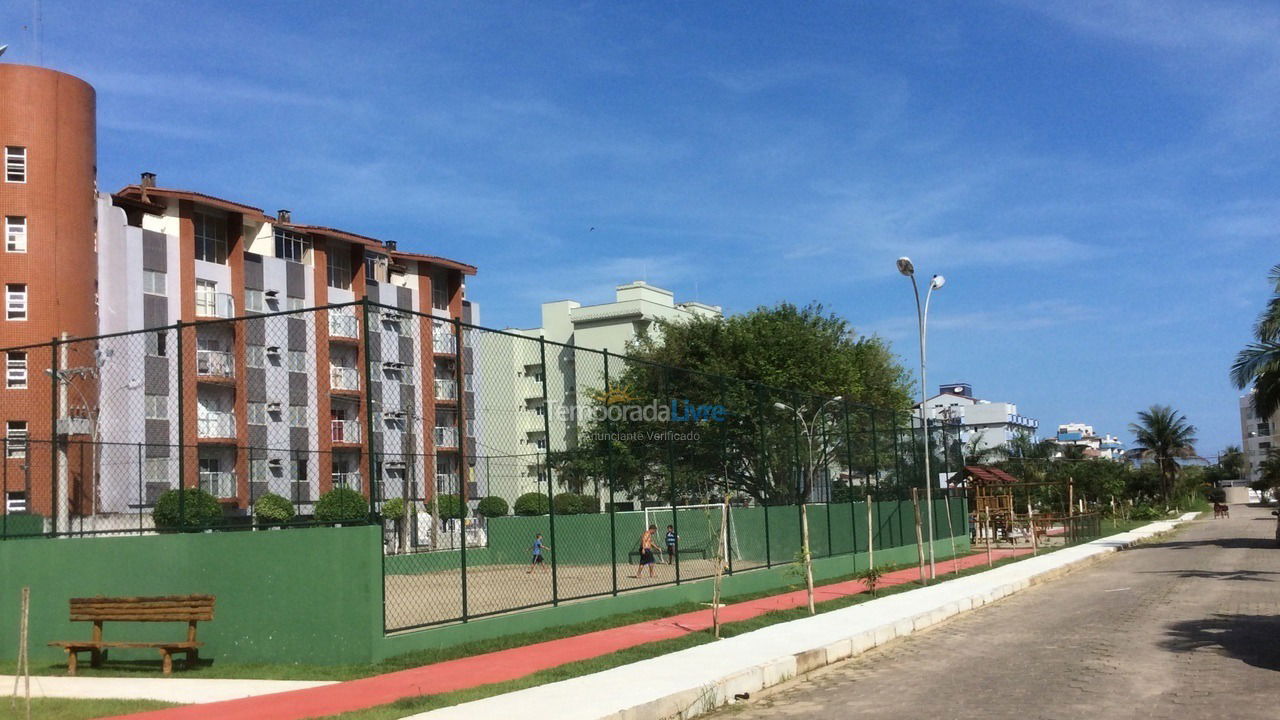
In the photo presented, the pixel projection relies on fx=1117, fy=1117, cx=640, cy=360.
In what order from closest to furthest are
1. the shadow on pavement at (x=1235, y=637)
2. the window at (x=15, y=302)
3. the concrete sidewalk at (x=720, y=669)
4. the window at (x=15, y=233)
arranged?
the concrete sidewalk at (x=720, y=669)
the shadow on pavement at (x=1235, y=637)
the window at (x=15, y=302)
the window at (x=15, y=233)

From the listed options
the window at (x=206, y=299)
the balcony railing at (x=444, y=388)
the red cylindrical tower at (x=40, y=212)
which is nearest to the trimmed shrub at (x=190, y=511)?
the red cylindrical tower at (x=40, y=212)

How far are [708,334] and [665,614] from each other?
37.6 m

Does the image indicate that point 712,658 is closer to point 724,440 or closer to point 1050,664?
point 1050,664

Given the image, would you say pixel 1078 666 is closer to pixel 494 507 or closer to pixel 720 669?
pixel 720 669

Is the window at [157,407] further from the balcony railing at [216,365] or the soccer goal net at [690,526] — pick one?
the soccer goal net at [690,526]

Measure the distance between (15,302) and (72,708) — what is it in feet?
131

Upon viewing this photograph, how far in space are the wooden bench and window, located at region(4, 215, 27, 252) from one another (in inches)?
1434

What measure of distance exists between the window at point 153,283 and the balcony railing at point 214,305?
1855 millimetres

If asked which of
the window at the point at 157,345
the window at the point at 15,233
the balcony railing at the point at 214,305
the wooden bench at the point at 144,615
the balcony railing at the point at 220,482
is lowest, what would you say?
the wooden bench at the point at 144,615

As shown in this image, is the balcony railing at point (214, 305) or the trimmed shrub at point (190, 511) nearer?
the trimmed shrub at point (190, 511)

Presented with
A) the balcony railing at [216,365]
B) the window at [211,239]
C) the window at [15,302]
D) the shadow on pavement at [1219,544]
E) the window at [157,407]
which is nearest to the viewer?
the shadow on pavement at [1219,544]

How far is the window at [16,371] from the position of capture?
4362 centimetres

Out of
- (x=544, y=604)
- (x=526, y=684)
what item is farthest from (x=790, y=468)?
(x=526, y=684)

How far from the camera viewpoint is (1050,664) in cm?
1186
